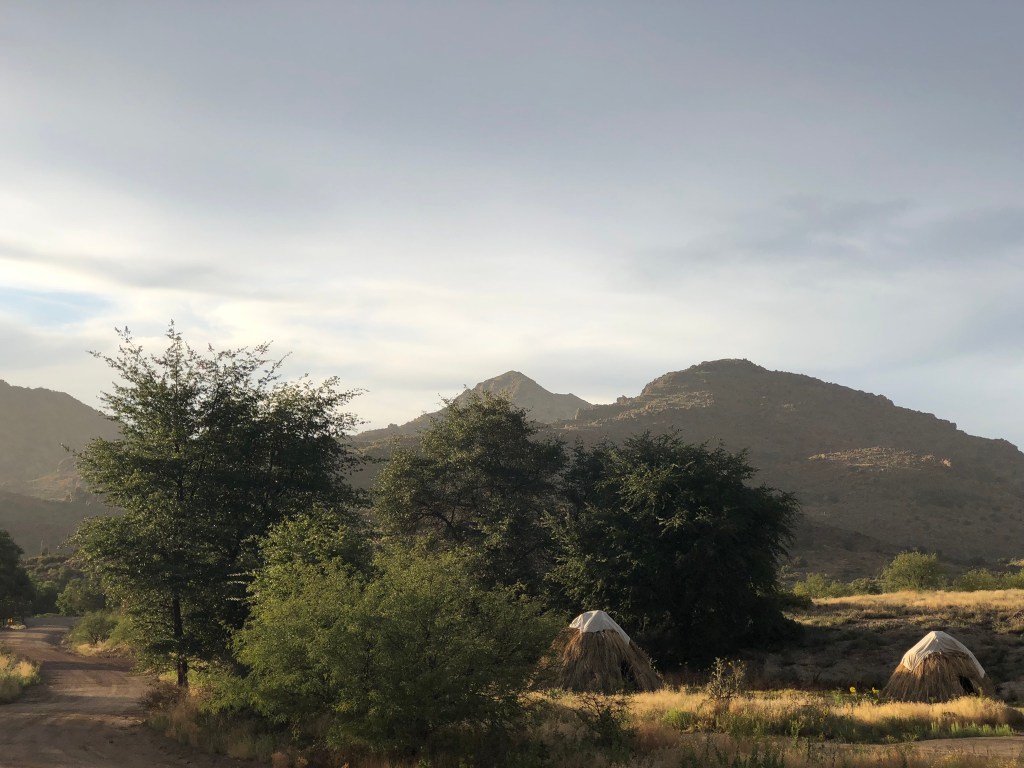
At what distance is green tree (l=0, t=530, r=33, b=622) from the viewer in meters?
57.2

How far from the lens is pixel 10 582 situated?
57688mm

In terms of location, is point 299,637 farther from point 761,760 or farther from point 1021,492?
point 1021,492

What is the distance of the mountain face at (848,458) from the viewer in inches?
3720

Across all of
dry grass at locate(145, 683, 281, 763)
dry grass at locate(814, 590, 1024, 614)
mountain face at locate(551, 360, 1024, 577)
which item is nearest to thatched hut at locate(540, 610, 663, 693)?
dry grass at locate(145, 683, 281, 763)

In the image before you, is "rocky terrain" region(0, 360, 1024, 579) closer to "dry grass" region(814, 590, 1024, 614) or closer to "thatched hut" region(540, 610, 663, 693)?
"dry grass" region(814, 590, 1024, 614)

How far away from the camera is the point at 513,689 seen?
45.9ft

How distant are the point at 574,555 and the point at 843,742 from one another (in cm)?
1679

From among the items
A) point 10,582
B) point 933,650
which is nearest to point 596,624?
point 933,650

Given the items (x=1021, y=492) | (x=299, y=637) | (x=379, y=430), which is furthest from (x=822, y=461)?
(x=299, y=637)

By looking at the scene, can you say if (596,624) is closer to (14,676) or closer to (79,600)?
(14,676)

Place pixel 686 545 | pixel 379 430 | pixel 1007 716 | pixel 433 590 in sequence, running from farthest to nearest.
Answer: pixel 379 430, pixel 686 545, pixel 1007 716, pixel 433 590

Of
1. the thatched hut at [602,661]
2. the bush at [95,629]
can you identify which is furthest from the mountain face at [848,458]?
the bush at [95,629]

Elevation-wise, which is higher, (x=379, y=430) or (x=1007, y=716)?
(x=379, y=430)

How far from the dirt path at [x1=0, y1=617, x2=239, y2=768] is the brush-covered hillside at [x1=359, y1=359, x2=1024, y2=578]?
172 feet
